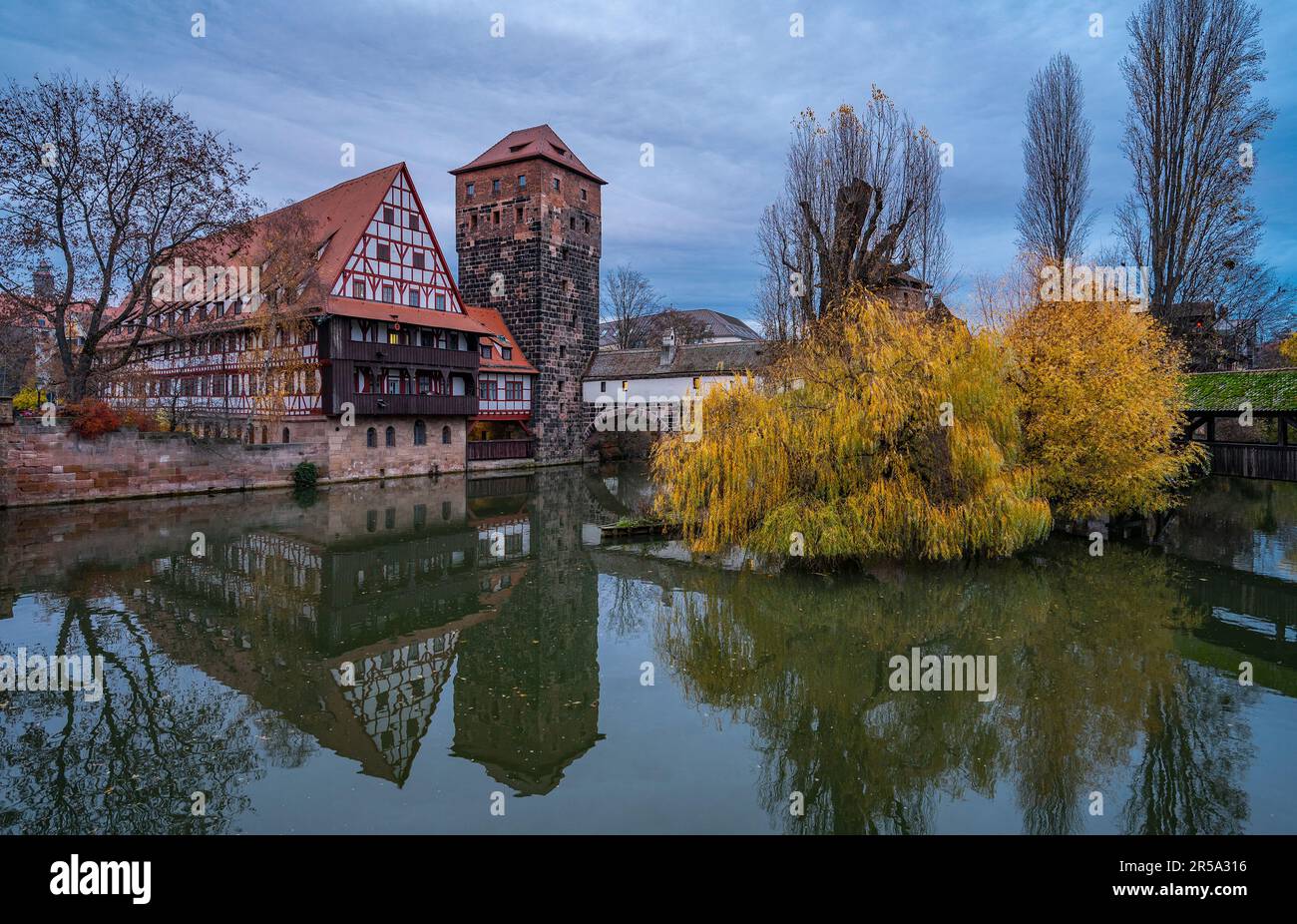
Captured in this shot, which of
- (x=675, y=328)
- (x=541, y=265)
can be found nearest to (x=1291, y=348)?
(x=675, y=328)

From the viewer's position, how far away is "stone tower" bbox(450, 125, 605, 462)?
39.3 m

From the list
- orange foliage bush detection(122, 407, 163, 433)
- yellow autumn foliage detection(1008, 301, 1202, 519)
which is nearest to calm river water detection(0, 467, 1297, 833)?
yellow autumn foliage detection(1008, 301, 1202, 519)

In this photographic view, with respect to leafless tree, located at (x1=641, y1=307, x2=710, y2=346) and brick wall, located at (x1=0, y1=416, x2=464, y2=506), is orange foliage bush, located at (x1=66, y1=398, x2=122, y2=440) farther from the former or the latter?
leafless tree, located at (x1=641, y1=307, x2=710, y2=346)

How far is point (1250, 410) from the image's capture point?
18.6 metres

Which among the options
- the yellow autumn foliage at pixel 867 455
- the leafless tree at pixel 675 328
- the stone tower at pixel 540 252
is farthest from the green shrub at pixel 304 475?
the leafless tree at pixel 675 328

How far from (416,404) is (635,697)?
A: 25.9 metres

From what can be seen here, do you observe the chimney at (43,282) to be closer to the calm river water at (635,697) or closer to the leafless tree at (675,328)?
the calm river water at (635,697)

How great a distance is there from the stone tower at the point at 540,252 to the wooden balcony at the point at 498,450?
3.41 ft

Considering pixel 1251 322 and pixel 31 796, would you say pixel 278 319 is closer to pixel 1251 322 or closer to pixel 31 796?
pixel 31 796

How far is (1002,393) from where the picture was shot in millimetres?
13547

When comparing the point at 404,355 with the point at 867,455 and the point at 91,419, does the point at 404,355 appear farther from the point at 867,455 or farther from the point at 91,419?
the point at 867,455

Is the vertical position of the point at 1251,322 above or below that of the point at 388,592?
above

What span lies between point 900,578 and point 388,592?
322 inches
